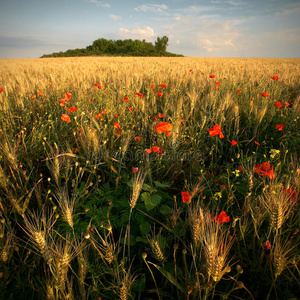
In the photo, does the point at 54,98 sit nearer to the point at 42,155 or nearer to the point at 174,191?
the point at 42,155

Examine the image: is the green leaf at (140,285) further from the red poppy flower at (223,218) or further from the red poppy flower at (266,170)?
the red poppy flower at (266,170)

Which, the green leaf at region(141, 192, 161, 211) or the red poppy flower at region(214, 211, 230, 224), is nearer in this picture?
the red poppy flower at region(214, 211, 230, 224)

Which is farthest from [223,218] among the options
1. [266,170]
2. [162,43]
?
[162,43]

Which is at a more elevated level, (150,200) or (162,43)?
(162,43)

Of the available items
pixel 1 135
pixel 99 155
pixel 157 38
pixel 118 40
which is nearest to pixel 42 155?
pixel 1 135

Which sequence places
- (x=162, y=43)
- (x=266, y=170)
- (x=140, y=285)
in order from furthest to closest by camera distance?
(x=162, y=43) → (x=266, y=170) → (x=140, y=285)

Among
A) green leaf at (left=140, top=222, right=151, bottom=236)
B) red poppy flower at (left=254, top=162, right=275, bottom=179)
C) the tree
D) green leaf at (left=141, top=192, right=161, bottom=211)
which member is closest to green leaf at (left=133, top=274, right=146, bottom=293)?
green leaf at (left=140, top=222, right=151, bottom=236)

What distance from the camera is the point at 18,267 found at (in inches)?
37.6

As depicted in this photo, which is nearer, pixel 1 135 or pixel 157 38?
pixel 1 135

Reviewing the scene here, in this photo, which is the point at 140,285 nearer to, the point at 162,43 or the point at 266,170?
the point at 266,170

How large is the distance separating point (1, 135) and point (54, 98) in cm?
129

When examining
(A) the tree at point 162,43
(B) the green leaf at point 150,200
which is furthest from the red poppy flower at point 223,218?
(A) the tree at point 162,43

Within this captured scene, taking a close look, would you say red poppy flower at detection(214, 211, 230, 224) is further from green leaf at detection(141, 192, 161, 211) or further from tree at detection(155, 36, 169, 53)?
tree at detection(155, 36, 169, 53)

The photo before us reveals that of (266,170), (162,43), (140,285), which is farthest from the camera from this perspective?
(162,43)
